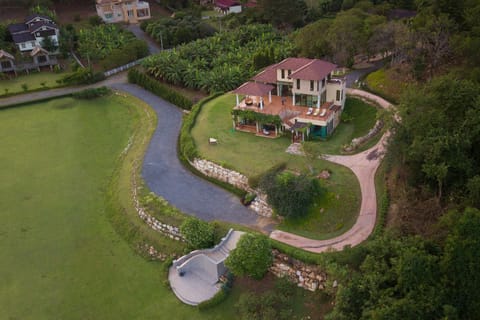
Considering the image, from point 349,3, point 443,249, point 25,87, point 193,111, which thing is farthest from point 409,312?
point 349,3

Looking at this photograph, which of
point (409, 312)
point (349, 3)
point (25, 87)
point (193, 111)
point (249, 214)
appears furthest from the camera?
point (349, 3)

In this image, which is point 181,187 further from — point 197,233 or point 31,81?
point 31,81

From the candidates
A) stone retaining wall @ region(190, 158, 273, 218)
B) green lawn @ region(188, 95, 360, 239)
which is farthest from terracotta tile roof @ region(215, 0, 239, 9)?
stone retaining wall @ region(190, 158, 273, 218)

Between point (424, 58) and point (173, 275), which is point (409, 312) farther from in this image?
point (424, 58)

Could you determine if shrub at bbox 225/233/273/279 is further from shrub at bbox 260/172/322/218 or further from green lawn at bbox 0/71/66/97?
green lawn at bbox 0/71/66/97

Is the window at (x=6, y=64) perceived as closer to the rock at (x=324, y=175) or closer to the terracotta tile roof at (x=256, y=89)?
the terracotta tile roof at (x=256, y=89)

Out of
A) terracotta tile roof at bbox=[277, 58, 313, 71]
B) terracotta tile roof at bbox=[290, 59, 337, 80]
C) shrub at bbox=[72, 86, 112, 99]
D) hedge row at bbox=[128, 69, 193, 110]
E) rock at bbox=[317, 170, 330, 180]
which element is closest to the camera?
rock at bbox=[317, 170, 330, 180]

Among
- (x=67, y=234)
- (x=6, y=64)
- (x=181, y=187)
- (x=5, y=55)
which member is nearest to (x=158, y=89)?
(x=181, y=187)
